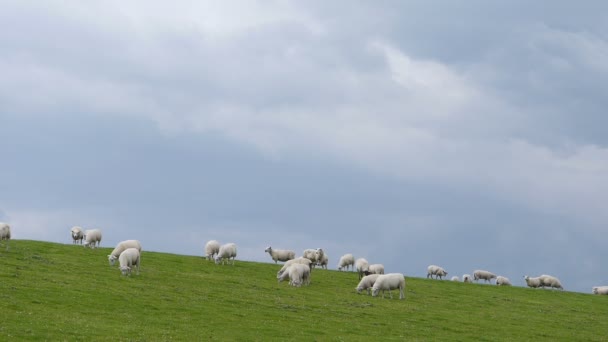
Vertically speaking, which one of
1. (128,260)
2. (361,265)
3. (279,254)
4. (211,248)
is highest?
(279,254)

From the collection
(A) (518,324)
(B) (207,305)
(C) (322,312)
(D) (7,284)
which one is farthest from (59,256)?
Result: (A) (518,324)

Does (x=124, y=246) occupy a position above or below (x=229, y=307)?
above

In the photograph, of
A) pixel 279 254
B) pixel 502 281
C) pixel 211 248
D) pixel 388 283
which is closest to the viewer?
pixel 388 283

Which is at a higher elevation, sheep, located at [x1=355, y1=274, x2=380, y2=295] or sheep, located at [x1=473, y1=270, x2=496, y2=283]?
sheep, located at [x1=473, y1=270, x2=496, y2=283]

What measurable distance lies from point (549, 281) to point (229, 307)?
47.3m

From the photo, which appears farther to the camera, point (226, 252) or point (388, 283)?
point (226, 252)

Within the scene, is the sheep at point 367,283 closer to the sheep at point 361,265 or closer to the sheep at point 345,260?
the sheep at point 361,265

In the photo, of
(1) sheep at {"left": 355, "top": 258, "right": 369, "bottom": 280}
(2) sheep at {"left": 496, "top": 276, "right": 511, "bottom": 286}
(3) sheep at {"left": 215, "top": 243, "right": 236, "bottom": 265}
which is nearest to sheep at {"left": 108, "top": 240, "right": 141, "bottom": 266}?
(3) sheep at {"left": 215, "top": 243, "right": 236, "bottom": 265}

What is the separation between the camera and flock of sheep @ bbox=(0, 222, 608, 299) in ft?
167

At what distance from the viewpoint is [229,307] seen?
40.7 meters

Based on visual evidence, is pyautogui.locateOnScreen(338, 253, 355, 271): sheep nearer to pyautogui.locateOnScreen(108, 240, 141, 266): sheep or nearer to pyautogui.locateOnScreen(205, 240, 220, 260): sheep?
pyautogui.locateOnScreen(205, 240, 220, 260): sheep

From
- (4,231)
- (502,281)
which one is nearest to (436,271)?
(502,281)

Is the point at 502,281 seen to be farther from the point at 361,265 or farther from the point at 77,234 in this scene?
the point at 77,234

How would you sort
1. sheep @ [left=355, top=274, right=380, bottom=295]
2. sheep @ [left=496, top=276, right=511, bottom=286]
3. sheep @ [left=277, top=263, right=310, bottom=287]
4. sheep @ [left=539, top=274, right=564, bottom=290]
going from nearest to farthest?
sheep @ [left=355, top=274, right=380, bottom=295] → sheep @ [left=277, top=263, right=310, bottom=287] → sheep @ [left=539, top=274, right=564, bottom=290] → sheep @ [left=496, top=276, right=511, bottom=286]
